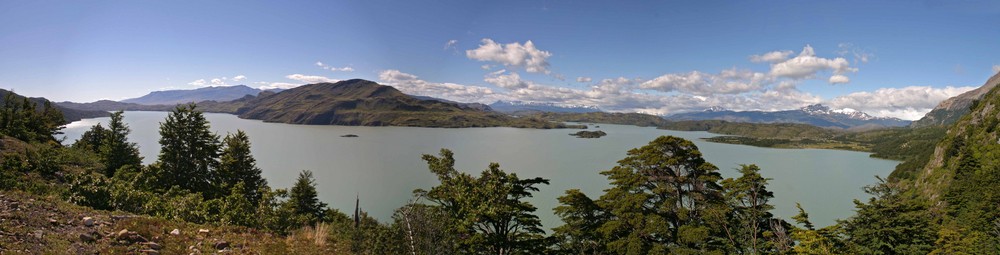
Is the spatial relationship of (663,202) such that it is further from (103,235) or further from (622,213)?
(103,235)

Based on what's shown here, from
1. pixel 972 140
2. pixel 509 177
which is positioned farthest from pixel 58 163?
pixel 972 140

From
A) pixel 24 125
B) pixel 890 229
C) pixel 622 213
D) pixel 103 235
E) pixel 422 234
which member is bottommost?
pixel 622 213

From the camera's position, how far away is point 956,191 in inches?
1735

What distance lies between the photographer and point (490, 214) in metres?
20.5

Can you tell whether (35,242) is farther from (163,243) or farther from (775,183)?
(775,183)

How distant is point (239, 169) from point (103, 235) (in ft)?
105

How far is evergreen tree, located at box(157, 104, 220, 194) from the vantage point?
34.3 m

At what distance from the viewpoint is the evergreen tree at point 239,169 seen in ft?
124

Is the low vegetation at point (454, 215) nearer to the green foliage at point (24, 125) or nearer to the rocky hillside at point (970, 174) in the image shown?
the rocky hillside at point (970, 174)

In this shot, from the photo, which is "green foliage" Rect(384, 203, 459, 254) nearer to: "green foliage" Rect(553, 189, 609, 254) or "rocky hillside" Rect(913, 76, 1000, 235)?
"green foliage" Rect(553, 189, 609, 254)

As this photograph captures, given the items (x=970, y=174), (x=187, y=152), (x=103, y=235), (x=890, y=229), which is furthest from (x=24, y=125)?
(x=970, y=174)

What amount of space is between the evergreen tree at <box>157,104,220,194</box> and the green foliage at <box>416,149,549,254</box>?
24980 mm

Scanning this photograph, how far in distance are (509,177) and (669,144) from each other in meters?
12.4

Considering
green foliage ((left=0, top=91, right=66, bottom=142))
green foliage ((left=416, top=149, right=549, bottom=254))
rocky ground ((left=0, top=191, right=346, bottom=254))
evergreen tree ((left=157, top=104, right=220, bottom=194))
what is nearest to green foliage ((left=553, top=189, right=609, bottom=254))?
green foliage ((left=416, top=149, right=549, bottom=254))
